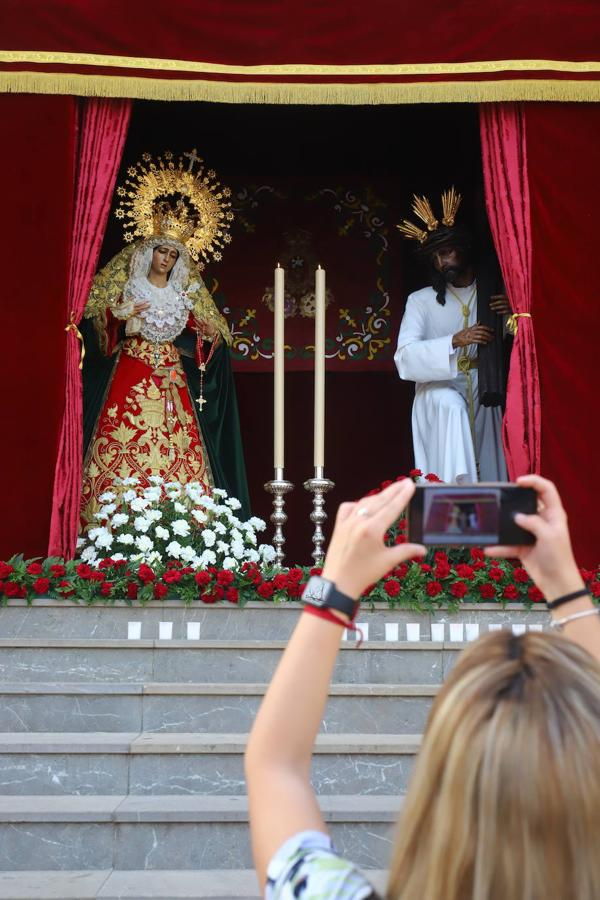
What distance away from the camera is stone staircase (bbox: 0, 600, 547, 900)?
337 cm

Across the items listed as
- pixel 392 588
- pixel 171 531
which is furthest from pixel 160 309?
pixel 392 588

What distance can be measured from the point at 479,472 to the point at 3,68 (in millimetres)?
3251

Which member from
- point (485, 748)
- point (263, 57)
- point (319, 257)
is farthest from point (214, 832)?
point (319, 257)

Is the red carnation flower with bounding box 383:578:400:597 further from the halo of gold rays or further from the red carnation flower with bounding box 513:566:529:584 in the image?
the halo of gold rays

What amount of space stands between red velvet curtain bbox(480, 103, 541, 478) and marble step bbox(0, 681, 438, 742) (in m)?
1.69

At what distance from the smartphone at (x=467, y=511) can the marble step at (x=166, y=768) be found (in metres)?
2.66

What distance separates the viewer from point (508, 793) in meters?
0.98

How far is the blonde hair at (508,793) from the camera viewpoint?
976 millimetres

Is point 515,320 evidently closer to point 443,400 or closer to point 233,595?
point 443,400

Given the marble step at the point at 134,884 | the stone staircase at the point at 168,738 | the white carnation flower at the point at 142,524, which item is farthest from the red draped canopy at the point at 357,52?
the marble step at the point at 134,884

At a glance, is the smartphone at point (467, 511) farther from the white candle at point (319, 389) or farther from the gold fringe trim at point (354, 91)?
the gold fringe trim at point (354, 91)

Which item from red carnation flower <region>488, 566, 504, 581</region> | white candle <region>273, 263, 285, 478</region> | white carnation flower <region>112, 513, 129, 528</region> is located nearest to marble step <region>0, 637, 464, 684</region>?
red carnation flower <region>488, 566, 504, 581</region>

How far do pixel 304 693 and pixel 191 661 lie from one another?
10.7 feet

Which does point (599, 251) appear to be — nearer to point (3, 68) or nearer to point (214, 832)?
point (3, 68)
